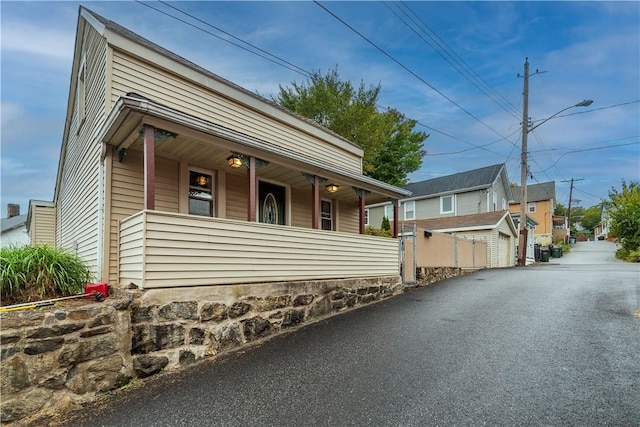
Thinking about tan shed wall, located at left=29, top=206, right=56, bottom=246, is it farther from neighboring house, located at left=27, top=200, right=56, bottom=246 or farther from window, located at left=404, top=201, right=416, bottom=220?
window, located at left=404, top=201, right=416, bottom=220

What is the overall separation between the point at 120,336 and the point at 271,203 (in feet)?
18.0

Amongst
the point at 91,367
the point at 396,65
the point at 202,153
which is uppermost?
the point at 396,65

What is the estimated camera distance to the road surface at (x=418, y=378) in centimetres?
318

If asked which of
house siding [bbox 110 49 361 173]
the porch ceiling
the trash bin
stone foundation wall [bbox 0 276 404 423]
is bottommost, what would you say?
the trash bin

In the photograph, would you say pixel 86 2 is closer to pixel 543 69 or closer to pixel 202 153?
pixel 202 153

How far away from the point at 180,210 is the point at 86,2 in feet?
20.6

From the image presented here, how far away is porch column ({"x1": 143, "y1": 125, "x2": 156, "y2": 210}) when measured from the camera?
191 inches

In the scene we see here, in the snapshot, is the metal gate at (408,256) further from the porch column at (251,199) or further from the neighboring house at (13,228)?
the neighboring house at (13,228)

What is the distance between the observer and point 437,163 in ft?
99.1

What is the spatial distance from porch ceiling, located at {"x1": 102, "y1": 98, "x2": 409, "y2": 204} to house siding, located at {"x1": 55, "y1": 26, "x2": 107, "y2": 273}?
3.36 ft

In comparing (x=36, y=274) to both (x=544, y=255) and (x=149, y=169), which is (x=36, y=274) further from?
(x=544, y=255)

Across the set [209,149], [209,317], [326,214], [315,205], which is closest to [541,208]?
[326,214]

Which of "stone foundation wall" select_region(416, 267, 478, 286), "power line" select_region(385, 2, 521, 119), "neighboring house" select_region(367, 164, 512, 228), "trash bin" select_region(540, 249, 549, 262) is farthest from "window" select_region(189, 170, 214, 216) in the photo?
"trash bin" select_region(540, 249, 549, 262)

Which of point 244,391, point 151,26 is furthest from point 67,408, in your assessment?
point 151,26
